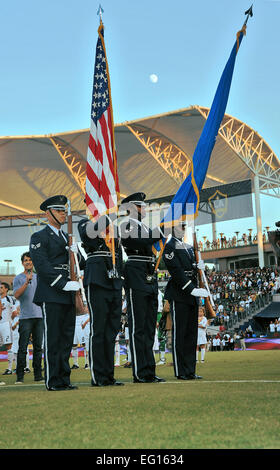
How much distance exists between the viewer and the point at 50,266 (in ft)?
19.5

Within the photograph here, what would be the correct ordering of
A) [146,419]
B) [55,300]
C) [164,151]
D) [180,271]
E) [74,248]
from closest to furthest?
[146,419] < [55,300] < [74,248] < [180,271] < [164,151]

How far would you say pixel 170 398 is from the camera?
450 cm

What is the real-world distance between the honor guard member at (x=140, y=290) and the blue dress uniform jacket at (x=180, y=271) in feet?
1.44

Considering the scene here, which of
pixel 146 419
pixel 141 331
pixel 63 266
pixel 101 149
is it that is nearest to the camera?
pixel 146 419

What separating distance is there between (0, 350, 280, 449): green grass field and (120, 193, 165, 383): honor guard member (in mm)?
1092

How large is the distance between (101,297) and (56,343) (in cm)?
68

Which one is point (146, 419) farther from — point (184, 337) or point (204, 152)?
point (204, 152)

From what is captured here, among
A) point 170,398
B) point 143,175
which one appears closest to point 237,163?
point 143,175

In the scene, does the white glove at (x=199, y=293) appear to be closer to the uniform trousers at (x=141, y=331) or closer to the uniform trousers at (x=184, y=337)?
the uniform trousers at (x=184, y=337)

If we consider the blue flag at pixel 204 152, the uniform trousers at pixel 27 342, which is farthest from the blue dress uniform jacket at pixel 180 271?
the uniform trousers at pixel 27 342

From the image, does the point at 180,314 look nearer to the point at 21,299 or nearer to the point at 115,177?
the point at 115,177

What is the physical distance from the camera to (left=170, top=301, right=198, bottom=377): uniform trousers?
6.83m

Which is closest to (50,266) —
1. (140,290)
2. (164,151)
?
(140,290)

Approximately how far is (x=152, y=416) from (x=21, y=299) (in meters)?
5.25
